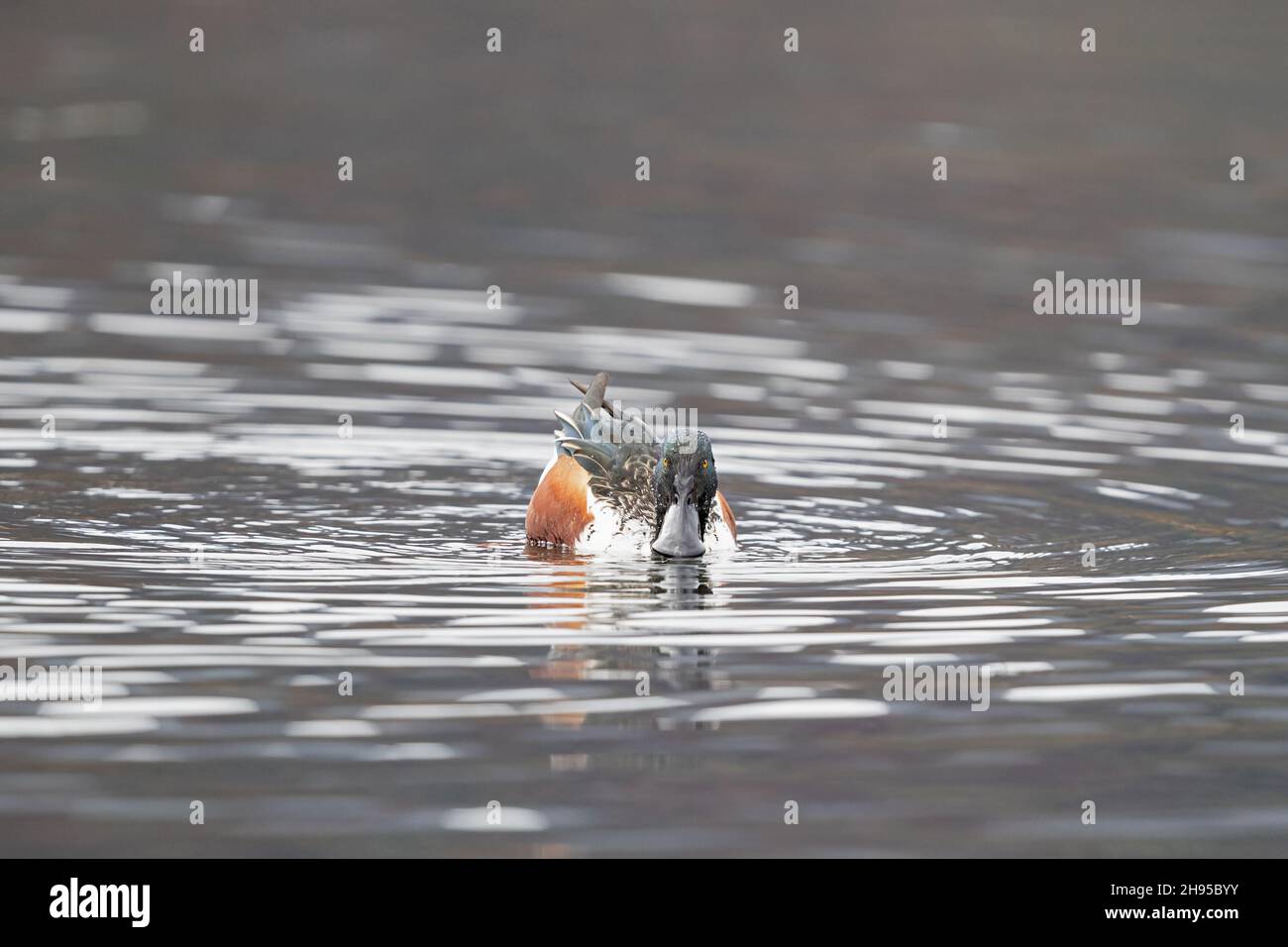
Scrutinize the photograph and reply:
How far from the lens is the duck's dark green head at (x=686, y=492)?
12.8 metres

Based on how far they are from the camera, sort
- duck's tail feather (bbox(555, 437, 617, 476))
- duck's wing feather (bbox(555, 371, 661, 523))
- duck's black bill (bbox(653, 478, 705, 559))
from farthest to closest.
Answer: duck's tail feather (bbox(555, 437, 617, 476)) < duck's wing feather (bbox(555, 371, 661, 523)) < duck's black bill (bbox(653, 478, 705, 559))

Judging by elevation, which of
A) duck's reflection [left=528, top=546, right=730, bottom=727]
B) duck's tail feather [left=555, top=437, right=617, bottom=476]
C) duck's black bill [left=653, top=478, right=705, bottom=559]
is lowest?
duck's reflection [left=528, top=546, right=730, bottom=727]

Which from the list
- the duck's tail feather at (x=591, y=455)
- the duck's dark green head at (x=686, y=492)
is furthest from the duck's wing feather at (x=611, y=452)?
the duck's dark green head at (x=686, y=492)

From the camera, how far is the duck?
1281cm

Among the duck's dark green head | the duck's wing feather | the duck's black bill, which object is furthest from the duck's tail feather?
the duck's black bill

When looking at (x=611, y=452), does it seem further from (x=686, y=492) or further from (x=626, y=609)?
(x=626, y=609)

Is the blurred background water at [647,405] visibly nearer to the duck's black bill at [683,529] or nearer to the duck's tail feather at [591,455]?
the duck's black bill at [683,529]

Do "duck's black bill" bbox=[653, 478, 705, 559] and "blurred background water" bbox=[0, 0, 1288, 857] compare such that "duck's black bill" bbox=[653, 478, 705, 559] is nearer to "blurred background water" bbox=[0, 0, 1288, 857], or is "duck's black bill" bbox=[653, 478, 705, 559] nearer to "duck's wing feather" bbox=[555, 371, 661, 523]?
"blurred background water" bbox=[0, 0, 1288, 857]

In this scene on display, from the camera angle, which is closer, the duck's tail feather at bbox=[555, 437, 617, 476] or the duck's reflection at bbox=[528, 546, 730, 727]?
the duck's reflection at bbox=[528, 546, 730, 727]

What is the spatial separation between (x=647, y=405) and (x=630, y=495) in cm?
332

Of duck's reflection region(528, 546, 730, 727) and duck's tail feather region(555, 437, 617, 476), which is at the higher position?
duck's tail feather region(555, 437, 617, 476)

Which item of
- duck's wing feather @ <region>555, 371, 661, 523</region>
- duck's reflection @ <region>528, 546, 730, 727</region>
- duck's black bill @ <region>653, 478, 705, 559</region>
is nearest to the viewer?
duck's reflection @ <region>528, 546, 730, 727</region>

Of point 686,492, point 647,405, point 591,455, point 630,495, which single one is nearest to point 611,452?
point 591,455

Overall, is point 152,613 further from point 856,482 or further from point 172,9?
point 172,9
